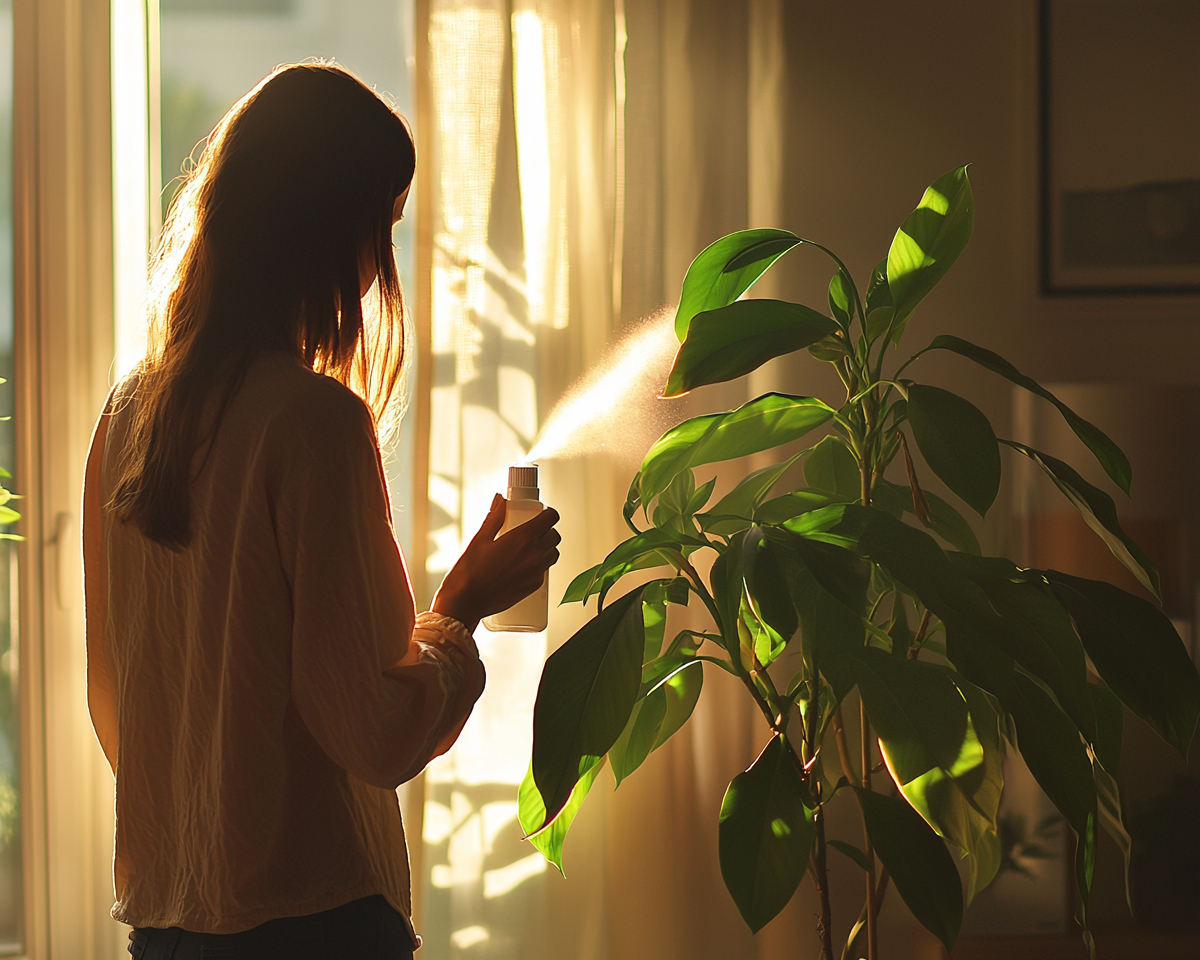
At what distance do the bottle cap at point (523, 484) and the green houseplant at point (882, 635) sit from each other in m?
0.11

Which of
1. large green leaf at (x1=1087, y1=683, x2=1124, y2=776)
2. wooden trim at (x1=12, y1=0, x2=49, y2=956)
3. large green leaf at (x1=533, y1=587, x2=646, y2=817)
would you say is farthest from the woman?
wooden trim at (x1=12, y1=0, x2=49, y2=956)

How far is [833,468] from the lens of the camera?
3.63 ft

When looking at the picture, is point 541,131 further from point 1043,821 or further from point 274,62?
point 1043,821

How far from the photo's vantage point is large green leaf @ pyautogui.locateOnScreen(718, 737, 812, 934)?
2.77 feet

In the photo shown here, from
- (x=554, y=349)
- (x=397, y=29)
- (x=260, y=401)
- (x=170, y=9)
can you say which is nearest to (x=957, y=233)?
(x=260, y=401)

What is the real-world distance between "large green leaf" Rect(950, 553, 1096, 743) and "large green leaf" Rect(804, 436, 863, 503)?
0.83 feet

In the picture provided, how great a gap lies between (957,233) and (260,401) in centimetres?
69

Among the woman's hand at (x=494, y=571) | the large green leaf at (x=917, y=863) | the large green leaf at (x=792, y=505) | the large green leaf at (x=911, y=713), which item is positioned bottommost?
the large green leaf at (x=917, y=863)

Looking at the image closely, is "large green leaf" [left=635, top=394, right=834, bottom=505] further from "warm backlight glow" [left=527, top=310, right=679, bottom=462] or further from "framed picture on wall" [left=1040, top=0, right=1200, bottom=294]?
"framed picture on wall" [left=1040, top=0, right=1200, bottom=294]

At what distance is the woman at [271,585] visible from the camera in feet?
2.06

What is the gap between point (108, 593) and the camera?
0.73 meters

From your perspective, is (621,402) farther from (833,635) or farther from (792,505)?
(833,635)

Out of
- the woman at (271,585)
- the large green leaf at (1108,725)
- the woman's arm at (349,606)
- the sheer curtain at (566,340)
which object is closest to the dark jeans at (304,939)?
the woman at (271,585)

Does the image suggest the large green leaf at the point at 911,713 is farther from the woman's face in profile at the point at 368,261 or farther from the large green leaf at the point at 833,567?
the woman's face in profile at the point at 368,261
